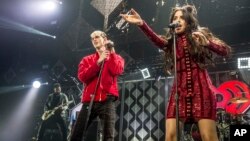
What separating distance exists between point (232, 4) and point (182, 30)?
567 centimetres

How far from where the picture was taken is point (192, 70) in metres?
3.07

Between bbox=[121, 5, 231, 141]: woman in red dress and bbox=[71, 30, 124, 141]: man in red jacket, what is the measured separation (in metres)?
0.89

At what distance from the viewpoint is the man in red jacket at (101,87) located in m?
3.74

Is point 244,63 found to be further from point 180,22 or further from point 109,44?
point 180,22

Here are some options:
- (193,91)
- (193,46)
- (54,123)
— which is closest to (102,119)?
(193,91)

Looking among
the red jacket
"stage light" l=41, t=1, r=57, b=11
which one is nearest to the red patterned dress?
→ the red jacket

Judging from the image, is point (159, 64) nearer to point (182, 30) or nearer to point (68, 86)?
point (68, 86)

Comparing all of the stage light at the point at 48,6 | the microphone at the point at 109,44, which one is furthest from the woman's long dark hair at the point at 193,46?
the stage light at the point at 48,6

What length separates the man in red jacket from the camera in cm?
374

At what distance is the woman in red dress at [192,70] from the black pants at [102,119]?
3.23 feet

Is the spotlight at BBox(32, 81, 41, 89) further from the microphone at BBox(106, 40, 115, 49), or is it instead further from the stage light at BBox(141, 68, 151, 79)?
the microphone at BBox(106, 40, 115, 49)

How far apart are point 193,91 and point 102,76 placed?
4.75 ft

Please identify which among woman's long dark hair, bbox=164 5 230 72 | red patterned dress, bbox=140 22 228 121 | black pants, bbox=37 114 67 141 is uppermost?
woman's long dark hair, bbox=164 5 230 72


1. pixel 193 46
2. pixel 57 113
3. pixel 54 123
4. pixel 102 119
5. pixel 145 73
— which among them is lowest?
pixel 54 123
